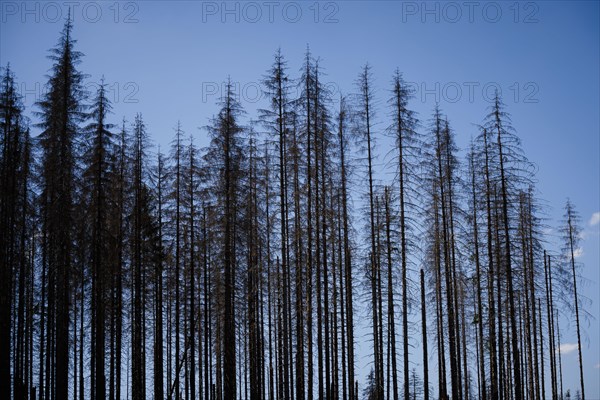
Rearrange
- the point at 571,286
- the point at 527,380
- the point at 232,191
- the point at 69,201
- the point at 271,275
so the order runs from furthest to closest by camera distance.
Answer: the point at 527,380 → the point at 571,286 → the point at 271,275 → the point at 232,191 → the point at 69,201

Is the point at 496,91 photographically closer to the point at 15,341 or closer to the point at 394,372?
the point at 394,372

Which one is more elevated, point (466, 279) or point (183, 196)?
point (183, 196)

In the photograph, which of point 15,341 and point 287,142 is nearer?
point 287,142

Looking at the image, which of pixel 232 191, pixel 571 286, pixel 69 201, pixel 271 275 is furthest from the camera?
pixel 571 286

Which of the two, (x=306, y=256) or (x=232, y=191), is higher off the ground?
(x=232, y=191)

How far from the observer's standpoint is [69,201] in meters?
27.5

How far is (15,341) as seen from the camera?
3609cm

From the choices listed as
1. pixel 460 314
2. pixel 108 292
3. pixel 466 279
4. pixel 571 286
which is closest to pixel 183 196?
pixel 108 292

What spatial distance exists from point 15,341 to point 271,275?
596 inches

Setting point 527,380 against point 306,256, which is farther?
point 527,380

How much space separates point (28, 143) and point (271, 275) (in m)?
14.6

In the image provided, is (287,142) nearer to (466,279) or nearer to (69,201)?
(69,201)

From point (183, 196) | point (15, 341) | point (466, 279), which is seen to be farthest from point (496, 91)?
point (15, 341)

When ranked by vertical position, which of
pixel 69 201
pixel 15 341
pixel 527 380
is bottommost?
pixel 527 380
